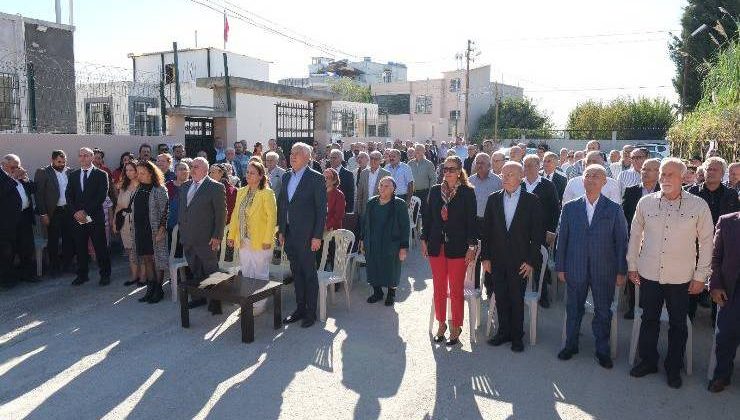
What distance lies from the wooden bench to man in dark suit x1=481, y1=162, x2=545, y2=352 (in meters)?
2.23

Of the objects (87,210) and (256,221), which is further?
(87,210)

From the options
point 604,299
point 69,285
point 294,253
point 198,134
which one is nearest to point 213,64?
point 198,134

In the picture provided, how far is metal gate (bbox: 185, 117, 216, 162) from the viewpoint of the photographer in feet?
40.3

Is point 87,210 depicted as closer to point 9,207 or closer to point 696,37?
point 9,207

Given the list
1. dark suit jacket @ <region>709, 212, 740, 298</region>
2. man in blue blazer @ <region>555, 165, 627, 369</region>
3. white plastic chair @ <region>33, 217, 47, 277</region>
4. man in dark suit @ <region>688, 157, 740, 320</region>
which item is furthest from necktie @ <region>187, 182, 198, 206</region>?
man in dark suit @ <region>688, 157, 740, 320</region>

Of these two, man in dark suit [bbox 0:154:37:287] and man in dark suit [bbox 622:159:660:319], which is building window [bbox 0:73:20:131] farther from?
man in dark suit [bbox 622:159:660:319]

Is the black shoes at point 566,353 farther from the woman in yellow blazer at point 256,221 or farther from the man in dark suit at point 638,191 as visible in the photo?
the woman in yellow blazer at point 256,221

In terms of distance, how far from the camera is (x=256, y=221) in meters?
6.04

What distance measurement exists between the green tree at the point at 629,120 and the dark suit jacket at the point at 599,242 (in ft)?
119

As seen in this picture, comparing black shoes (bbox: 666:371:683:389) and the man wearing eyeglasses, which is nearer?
the man wearing eyeglasses

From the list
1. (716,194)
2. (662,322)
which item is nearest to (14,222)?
(662,322)

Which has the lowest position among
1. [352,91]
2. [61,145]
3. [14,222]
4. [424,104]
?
[14,222]

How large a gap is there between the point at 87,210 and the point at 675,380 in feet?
23.4

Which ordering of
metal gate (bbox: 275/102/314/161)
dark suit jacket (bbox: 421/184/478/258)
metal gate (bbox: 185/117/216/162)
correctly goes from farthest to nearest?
1. metal gate (bbox: 275/102/314/161)
2. metal gate (bbox: 185/117/216/162)
3. dark suit jacket (bbox: 421/184/478/258)
